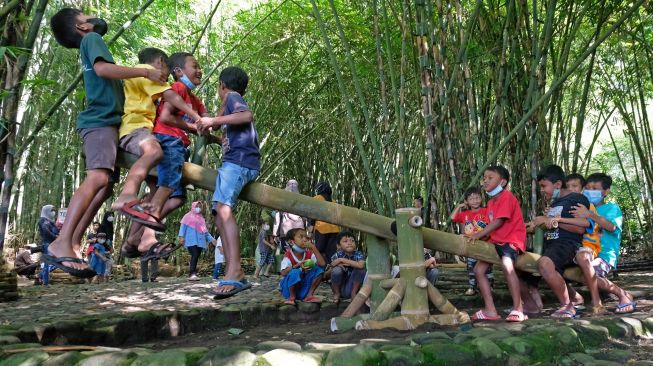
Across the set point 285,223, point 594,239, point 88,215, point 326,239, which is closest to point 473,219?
point 594,239

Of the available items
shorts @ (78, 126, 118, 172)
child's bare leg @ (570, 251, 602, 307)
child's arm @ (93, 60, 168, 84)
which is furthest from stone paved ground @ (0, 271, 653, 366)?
child's arm @ (93, 60, 168, 84)

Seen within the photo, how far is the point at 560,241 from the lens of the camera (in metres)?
4.12

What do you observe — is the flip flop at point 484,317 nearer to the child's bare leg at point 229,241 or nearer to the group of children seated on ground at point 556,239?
the group of children seated on ground at point 556,239

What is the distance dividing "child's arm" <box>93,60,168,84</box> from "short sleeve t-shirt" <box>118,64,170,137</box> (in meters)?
0.18

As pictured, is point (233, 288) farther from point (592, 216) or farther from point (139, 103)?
point (592, 216)

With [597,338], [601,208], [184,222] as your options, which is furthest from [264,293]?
[597,338]

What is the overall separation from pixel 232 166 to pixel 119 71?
0.73 metres

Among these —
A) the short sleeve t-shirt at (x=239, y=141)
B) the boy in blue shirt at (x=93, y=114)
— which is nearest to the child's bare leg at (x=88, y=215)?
the boy in blue shirt at (x=93, y=114)

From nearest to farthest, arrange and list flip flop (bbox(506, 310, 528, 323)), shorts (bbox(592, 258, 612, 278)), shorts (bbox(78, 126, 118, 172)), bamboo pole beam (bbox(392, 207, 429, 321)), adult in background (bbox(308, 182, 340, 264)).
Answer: shorts (bbox(78, 126, 118, 172)), bamboo pole beam (bbox(392, 207, 429, 321)), flip flop (bbox(506, 310, 528, 323)), shorts (bbox(592, 258, 612, 278)), adult in background (bbox(308, 182, 340, 264))

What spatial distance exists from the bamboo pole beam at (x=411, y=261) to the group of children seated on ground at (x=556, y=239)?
0.51 metres

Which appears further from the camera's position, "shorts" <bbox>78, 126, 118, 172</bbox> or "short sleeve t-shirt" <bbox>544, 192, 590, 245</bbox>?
"short sleeve t-shirt" <bbox>544, 192, 590, 245</bbox>

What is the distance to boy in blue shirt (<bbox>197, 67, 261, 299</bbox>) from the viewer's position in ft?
10.3

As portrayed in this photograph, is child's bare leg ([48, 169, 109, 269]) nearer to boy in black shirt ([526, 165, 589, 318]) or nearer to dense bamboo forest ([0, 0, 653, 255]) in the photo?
dense bamboo forest ([0, 0, 653, 255])

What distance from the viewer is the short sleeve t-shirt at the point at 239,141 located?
3.22 m
